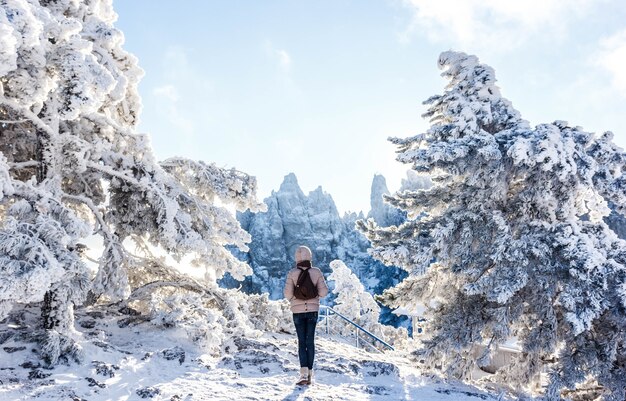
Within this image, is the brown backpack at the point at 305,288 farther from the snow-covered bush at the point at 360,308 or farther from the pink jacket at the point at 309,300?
the snow-covered bush at the point at 360,308

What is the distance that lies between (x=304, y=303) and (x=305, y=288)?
231 mm

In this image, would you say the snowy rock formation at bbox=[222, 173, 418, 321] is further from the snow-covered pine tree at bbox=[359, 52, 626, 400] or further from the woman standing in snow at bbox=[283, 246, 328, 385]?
the woman standing in snow at bbox=[283, 246, 328, 385]

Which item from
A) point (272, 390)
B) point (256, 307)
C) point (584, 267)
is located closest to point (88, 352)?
point (272, 390)

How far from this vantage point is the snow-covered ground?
5375 millimetres

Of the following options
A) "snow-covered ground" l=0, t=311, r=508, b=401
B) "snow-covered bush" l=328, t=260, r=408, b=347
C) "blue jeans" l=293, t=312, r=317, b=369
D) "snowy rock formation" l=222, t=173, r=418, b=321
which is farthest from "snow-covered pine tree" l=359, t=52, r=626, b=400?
"snowy rock formation" l=222, t=173, r=418, b=321

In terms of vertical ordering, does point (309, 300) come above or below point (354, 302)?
above

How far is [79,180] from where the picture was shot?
28.7ft

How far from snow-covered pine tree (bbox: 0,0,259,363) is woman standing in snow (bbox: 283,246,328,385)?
265 centimetres

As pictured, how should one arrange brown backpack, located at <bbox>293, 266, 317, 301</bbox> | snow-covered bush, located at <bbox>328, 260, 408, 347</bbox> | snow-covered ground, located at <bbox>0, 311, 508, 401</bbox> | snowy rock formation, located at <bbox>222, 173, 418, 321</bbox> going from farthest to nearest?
snowy rock formation, located at <bbox>222, 173, 418, 321</bbox>, snow-covered bush, located at <bbox>328, 260, 408, 347</bbox>, brown backpack, located at <bbox>293, 266, 317, 301</bbox>, snow-covered ground, located at <bbox>0, 311, 508, 401</bbox>

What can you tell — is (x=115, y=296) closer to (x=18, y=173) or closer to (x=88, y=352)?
(x=88, y=352)

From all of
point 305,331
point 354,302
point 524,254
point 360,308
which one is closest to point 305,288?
point 305,331

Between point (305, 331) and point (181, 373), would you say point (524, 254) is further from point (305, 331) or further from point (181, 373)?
point (181, 373)

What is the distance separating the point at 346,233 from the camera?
84.2 m

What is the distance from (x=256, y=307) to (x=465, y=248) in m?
5.32
